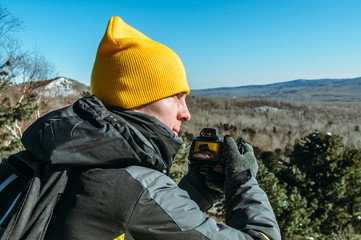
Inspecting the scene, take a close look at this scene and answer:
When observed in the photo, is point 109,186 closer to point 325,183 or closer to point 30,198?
point 30,198

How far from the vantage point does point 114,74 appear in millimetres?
1296

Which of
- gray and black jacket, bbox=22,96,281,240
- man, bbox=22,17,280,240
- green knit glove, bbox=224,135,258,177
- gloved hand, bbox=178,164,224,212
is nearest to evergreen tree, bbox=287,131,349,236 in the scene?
gloved hand, bbox=178,164,224,212

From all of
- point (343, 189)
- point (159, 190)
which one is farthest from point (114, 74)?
point (343, 189)

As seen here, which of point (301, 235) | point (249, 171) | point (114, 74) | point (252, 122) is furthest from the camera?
point (252, 122)

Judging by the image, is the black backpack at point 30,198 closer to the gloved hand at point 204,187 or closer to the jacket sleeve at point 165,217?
the jacket sleeve at point 165,217

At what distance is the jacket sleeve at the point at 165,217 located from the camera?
3.09 ft

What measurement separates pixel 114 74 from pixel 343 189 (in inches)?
259

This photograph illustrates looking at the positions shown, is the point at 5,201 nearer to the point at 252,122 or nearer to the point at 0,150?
the point at 0,150

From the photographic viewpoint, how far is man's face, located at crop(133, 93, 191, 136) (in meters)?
1.33

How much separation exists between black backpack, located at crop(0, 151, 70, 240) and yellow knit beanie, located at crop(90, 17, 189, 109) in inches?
17.2

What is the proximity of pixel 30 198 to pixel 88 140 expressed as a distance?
0.27 m

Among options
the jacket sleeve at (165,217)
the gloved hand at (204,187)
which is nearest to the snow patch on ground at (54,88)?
the gloved hand at (204,187)

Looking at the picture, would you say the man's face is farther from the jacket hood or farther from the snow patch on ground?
the snow patch on ground

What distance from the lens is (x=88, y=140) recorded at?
97cm
